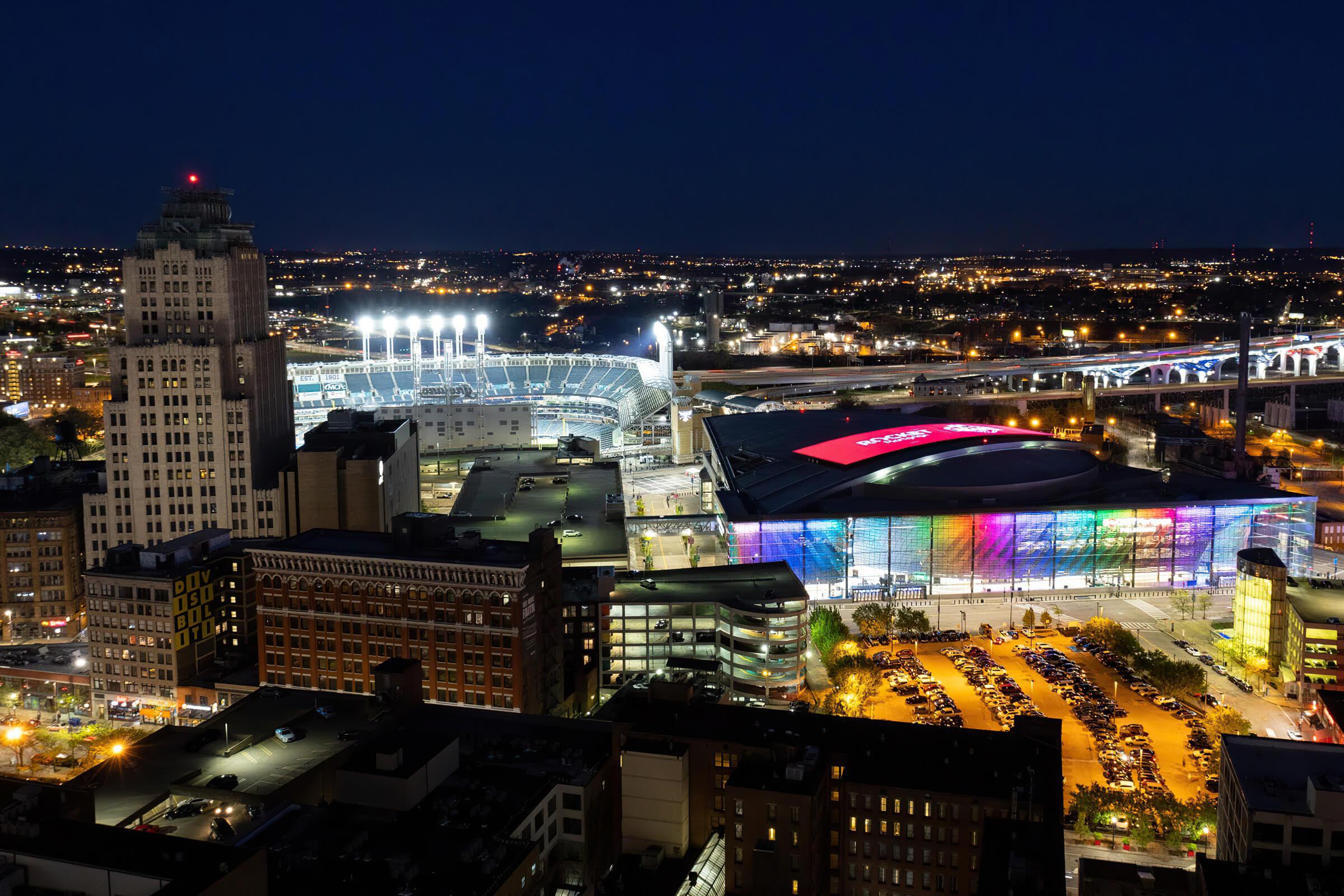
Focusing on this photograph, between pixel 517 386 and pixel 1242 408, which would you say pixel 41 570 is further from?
pixel 1242 408

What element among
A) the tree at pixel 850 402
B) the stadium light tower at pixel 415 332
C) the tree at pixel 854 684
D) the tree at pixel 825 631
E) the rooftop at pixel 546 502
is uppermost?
the stadium light tower at pixel 415 332

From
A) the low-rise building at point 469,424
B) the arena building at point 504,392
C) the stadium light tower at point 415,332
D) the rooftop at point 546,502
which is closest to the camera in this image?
the rooftop at point 546,502

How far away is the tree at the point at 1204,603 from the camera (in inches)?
2028

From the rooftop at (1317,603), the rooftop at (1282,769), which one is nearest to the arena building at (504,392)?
the rooftop at (1317,603)

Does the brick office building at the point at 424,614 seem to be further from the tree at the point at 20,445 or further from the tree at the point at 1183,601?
the tree at the point at 20,445

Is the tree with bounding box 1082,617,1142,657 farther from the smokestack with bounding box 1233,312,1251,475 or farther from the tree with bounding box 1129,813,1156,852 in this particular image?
the smokestack with bounding box 1233,312,1251,475

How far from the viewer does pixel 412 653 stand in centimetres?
3772

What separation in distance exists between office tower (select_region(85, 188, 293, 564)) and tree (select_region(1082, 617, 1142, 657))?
32914 mm

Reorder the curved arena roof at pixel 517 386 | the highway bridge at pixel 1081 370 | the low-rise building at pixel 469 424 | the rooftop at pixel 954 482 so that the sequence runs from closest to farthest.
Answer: the rooftop at pixel 954 482
the low-rise building at pixel 469 424
the curved arena roof at pixel 517 386
the highway bridge at pixel 1081 370

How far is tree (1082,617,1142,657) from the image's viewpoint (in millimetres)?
44438

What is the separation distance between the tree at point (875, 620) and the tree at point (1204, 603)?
1400 centimetres

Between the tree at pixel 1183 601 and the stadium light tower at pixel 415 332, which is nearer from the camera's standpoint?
the tree at pixel 1183 601

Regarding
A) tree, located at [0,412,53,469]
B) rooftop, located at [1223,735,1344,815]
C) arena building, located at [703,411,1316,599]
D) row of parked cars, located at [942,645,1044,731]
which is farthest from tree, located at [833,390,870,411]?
rooftop, located at [1223,735,1344,815]

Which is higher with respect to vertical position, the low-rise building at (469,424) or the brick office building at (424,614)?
the low-rise building at (469,424)
